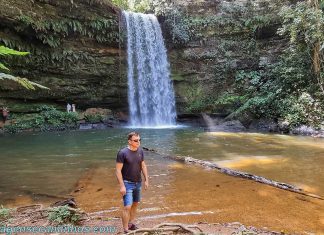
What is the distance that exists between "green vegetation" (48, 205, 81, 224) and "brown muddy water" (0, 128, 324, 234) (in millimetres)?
688

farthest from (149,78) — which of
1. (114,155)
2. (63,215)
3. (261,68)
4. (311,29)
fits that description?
(63,215)

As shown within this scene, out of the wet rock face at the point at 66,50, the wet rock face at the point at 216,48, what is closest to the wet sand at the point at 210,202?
the wet rock face at the point at 66,50

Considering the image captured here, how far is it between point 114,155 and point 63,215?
570 cm

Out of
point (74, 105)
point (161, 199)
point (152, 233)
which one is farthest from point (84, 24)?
point (152, 233)

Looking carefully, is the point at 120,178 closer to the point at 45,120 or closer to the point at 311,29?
the point at 311,29

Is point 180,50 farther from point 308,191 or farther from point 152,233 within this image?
point 152,233

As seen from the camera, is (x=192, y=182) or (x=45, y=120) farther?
(x=45, y=120)

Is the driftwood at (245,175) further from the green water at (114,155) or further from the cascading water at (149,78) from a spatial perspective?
the cascading water at (149,78)

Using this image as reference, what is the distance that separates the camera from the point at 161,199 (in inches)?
226

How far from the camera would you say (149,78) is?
20469 millimetres

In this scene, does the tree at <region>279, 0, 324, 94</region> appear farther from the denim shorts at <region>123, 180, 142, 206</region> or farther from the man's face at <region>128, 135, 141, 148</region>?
the denim shorts at <region>123, 180, 142, 206</region>

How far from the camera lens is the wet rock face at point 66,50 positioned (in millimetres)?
16344

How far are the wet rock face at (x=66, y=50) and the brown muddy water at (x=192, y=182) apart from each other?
7570mm

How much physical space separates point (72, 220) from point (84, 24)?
15228 millimetres
